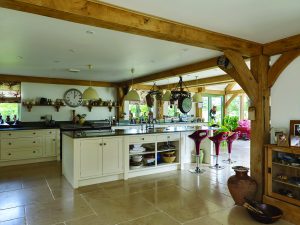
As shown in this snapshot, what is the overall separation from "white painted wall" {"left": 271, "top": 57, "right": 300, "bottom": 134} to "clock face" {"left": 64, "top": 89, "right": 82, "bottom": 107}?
5830 millimetres

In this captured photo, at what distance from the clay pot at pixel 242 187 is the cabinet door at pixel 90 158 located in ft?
7.50

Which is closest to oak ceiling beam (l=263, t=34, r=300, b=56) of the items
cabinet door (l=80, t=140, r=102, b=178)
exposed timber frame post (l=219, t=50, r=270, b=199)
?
exposed timber frame post (l=219, t=50, r=270, b=199)

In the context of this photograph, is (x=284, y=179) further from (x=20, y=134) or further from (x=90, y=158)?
(x=20, y=134)

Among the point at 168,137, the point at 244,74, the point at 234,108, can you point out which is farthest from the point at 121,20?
the point at 234,108

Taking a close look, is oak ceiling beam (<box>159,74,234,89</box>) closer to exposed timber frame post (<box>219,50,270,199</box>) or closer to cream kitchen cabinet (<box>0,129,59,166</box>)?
exposed timber frame post (<box>219,50,270,199</box>)

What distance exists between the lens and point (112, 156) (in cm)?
415

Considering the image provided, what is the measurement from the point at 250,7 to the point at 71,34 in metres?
2.22

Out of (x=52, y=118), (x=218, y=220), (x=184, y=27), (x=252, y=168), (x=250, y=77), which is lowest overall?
(x=218, y=220)

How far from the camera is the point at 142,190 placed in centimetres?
371

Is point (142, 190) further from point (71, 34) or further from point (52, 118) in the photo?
point (52, 118)

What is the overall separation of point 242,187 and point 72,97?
231 inches

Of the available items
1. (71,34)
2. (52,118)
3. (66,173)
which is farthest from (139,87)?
(71,34)

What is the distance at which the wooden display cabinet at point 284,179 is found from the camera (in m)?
2.75

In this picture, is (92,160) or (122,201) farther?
(92,160)
